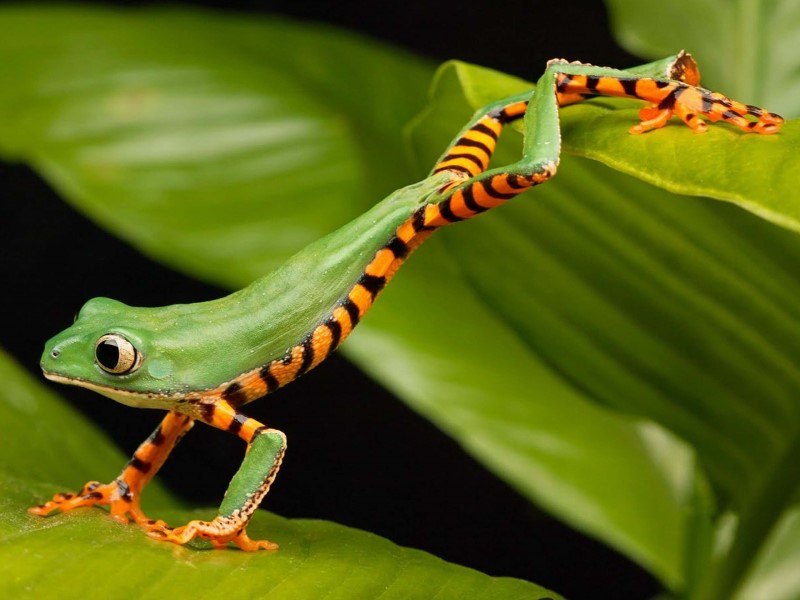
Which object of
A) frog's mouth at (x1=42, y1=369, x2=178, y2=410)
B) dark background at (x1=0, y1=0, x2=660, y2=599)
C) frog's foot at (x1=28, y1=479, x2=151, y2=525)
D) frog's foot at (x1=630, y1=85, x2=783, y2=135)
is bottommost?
dark background at (x1=0, y1=0, x2=660, y2=599)

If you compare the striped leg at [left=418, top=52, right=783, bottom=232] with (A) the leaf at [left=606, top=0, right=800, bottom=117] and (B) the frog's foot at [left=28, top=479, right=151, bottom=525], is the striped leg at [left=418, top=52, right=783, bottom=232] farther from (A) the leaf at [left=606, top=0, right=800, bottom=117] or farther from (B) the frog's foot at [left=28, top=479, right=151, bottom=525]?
(A) the leaf at [left=606, top=0, right=800, bottom=117]

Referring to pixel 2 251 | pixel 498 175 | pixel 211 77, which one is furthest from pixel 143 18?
pixel 498 175

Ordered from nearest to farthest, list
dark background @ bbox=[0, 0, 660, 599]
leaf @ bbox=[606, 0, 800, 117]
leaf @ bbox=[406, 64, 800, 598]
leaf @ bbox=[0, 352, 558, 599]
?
leaf @ bbox=[0, 352, 558, 599], leaf @ bbox=[406, 64, 800, 598], leaf @ bbox=[606, 0, 800, 117], dark background @ bbox=[0, 0, 660, 599]

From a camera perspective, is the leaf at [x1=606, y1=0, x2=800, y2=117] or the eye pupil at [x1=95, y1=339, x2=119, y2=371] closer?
the eye pupil at [x1=95, y1=339, x2=119, y2=371]

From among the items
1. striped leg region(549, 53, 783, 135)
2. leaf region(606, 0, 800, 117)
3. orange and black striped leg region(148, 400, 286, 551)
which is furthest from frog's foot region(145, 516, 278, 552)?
leaf region(606, 0, 800, 117)

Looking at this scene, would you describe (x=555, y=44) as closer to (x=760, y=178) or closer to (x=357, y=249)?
(x=357, y=249)
